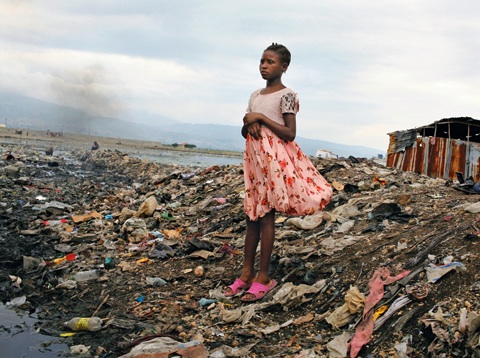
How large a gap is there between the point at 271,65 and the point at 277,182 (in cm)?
81

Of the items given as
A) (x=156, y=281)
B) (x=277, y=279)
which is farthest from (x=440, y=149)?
(x=156, y=281)

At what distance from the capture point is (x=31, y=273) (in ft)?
13.1

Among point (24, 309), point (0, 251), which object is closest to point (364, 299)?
point (24, 309)

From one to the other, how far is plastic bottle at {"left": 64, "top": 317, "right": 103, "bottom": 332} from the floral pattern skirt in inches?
49.4

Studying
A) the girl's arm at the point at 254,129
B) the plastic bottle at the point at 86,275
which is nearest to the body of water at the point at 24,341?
the plastic bottle at the point at 86,275

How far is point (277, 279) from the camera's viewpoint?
3498 mm

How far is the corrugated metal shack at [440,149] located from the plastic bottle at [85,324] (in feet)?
40.5

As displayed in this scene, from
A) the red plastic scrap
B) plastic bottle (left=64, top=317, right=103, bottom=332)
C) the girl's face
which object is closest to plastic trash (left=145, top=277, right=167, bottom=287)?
plastic bottle (left=64, top=317, right=103, bottom=332)

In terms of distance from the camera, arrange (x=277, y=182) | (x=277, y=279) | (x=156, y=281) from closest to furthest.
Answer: (x=277, y=182) < (x=277, y=279) < (x=156, y=281)

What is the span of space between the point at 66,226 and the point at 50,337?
11.0 feet

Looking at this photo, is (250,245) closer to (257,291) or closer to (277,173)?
(257,291)

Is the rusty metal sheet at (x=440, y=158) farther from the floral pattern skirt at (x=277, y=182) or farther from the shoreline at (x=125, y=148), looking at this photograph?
the shoreline at (x=125, y=148)

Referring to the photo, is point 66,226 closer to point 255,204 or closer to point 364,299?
point 255,204

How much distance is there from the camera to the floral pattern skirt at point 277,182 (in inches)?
121
